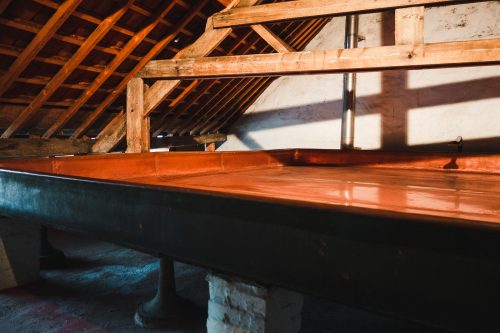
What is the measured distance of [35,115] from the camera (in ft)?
14.5

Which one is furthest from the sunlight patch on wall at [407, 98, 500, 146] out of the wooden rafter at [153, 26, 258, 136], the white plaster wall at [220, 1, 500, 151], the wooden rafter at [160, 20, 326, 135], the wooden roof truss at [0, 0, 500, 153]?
the wooden rafter at [153, 26, 258, 136]

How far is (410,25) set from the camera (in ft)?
9.27

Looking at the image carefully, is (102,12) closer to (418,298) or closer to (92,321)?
(92,321)

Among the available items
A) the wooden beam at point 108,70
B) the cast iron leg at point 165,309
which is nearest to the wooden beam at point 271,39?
the wooden beam at point 108,70

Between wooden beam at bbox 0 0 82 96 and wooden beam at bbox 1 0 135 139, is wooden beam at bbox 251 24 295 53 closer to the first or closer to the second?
wooden beam at bbox 1 0 135 139

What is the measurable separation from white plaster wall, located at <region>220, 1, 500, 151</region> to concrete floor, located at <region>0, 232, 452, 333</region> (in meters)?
3.95

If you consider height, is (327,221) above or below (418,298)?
above

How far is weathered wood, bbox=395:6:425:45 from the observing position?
2.79 m

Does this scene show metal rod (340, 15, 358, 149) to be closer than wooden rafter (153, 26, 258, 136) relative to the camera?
No

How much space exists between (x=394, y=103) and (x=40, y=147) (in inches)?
221

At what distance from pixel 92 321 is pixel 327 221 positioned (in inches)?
96.9

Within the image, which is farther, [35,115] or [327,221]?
[35,115]

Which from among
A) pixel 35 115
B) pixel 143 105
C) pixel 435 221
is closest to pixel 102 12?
pixel 143 105

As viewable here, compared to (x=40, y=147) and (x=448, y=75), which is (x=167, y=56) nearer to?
(x=40, y=147)
